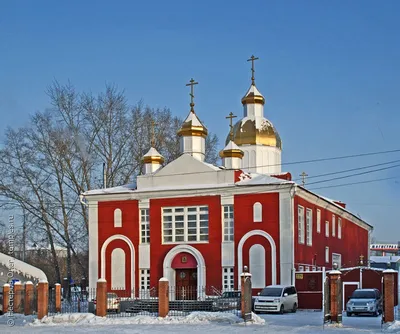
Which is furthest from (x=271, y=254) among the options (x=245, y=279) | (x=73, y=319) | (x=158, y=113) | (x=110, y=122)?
(x=158, y=113)

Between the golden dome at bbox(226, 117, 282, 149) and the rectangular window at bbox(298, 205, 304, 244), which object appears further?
the golden dome at bbox(226, 117, 282, 149)

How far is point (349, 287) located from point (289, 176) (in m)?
8.42

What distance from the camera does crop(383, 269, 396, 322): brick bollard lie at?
81.6 feet

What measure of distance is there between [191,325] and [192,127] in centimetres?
1652

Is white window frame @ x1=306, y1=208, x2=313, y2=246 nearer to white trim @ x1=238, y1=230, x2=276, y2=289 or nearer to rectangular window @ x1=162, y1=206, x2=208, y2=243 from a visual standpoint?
white trim @ x1=238, y1=230, x2=276, y2=289

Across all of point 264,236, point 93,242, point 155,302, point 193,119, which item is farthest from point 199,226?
point 193,119

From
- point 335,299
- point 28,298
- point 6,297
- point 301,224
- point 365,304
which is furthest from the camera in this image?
point 301,224

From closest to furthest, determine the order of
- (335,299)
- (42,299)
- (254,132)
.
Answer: (335,299), (42,299), (254,132)

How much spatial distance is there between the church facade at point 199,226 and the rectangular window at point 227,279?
0.05m

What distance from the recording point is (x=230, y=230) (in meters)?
37.6

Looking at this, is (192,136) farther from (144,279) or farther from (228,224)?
(144,279)

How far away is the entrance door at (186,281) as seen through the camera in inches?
1485

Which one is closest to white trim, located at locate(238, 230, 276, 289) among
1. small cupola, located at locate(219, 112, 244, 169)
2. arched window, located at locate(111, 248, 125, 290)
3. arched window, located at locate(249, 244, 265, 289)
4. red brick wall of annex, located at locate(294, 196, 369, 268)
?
arched window, located at locate(249, 244, 265, 289)

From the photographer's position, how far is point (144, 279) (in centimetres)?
3856
